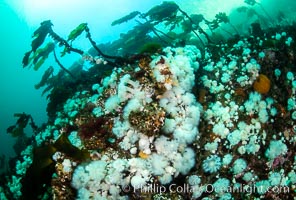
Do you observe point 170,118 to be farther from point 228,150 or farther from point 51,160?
point 51,160

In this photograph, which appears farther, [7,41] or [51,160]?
[7,41]

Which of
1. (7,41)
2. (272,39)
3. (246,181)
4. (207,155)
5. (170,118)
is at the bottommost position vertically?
(246,181)

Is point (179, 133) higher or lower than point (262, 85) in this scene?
lower

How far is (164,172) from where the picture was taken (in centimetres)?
344

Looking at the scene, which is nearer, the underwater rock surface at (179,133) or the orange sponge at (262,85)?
the underwater rock surface at (179,133)

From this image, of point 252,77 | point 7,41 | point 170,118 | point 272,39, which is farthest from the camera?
point 7,41

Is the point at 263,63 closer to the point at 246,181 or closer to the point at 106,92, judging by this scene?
the point at 246,181

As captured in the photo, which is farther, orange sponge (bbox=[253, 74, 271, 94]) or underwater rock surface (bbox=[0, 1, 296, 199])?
orange sponge (bbox=[253, 74, 271, 94])

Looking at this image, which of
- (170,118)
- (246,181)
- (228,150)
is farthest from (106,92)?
(246,181)

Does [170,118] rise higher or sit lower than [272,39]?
lower

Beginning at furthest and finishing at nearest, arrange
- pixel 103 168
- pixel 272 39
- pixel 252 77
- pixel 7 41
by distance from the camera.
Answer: pixel 7 41 → pixel 272 39 → pixel 252 77 → pixel 103 168

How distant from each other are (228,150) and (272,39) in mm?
1767

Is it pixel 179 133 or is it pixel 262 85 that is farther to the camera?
pixel 262 85

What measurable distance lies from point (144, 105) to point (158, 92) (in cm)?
25
